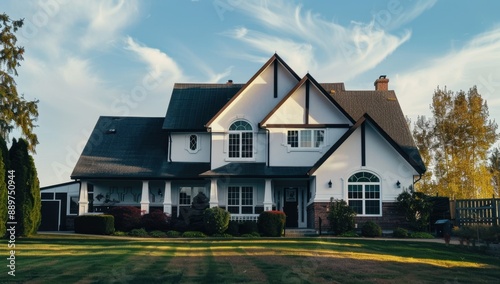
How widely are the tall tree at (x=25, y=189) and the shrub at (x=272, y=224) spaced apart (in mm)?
10415

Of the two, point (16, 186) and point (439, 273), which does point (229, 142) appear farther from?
point (439, 273)

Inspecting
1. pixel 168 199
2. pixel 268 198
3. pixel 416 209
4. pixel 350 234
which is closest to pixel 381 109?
pixel 416 209

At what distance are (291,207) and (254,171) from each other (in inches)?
126

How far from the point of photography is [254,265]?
46.3ft

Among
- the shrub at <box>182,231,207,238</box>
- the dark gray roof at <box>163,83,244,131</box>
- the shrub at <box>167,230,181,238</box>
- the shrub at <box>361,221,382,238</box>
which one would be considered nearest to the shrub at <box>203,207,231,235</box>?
the shrub at <box>182,231,207,238</box>

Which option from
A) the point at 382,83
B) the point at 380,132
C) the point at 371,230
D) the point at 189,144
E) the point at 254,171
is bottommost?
the point at 371,230

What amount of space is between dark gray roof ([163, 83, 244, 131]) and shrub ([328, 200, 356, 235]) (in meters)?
9.38

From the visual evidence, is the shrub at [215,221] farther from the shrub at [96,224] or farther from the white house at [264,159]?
the shrub at [96,224]

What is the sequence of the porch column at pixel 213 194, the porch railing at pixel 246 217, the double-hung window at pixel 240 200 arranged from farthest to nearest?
the double-hung window at pixel 240 200 < the porch railing at pixel 246 217 < the porch column at pixel 213 194

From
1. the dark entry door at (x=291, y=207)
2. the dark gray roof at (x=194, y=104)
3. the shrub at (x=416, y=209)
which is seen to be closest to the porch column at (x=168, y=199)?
the dark gray roof at (x=194, y=104)

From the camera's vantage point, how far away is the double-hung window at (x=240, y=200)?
33.5 metres

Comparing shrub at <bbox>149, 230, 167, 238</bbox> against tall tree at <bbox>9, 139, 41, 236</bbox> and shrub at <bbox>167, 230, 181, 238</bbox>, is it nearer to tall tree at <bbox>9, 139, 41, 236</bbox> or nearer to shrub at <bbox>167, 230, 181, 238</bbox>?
shrub at <bbox>167, 230, 181, 238</bbox>

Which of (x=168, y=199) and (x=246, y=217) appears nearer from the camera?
(x=246, y=217)

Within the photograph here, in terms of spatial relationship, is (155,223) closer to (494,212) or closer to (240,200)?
(240,200)
